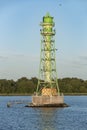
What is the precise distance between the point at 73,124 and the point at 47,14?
169 feet

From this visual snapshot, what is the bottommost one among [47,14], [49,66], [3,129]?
[3,129]

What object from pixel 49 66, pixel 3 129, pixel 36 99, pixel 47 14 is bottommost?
pixel 3 129

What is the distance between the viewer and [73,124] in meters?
77.0

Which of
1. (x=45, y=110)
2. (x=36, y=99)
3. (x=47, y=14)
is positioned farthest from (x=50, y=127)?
(x=47, y=14)

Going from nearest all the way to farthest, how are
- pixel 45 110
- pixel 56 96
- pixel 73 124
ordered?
1. pixel 73 124
2. pixel 45 110
3. pixel 56 96

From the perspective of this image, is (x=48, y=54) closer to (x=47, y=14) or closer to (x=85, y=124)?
(x=47, y=14)

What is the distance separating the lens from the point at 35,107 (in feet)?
390

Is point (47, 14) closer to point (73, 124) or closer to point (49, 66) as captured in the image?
point (49, 66)

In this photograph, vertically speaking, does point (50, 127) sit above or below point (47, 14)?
below

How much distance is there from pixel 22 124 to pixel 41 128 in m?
7.59

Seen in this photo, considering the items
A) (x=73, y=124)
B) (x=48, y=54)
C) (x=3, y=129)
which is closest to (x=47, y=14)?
(x=48, y=54)

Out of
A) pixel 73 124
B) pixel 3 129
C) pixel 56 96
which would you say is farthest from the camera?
pixel 56 96

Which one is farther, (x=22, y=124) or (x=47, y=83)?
(x=47, y=83)

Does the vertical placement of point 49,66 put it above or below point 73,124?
above
